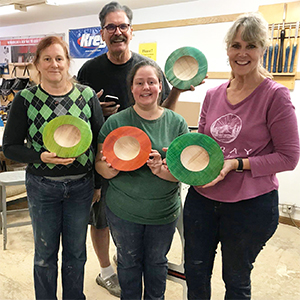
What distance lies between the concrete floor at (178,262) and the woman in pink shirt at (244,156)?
963mm

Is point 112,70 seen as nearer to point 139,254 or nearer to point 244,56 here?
point 244,56

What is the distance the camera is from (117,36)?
1566mm

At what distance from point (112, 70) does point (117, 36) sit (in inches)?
7.6

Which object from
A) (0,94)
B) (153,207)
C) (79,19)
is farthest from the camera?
(0,94)

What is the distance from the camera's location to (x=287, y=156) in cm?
111

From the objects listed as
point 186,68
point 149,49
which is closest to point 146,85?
point 186,68

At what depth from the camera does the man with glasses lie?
155 centimetres

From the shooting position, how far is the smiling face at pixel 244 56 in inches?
44.2

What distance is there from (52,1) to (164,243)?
370 centimetres

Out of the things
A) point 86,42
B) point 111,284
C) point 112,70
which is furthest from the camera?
point 86,42

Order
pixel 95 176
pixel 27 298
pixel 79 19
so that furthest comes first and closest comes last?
pixel 79 19
pixel 27 298
pixel 95 176

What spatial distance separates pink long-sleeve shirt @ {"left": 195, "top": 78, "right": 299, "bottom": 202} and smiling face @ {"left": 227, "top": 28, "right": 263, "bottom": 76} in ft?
0.26

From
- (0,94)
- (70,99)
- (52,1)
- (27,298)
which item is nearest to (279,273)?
(27,298)

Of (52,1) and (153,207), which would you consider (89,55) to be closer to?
(52,1)
